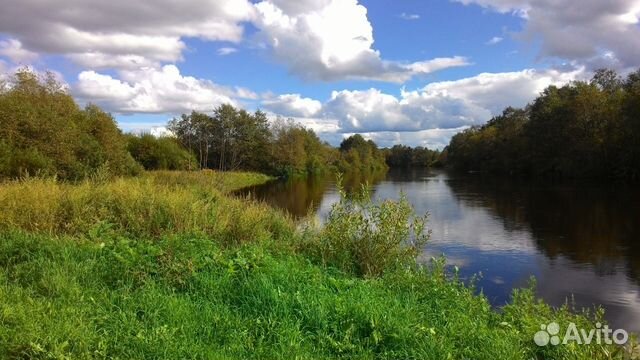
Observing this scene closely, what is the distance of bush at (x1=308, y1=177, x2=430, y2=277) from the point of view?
335 inches

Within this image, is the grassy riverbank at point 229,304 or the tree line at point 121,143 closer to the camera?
the grassy riverbank at point 229,304

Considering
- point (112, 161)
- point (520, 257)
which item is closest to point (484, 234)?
point (520, 257)

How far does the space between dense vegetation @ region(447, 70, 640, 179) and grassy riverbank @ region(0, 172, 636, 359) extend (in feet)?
185

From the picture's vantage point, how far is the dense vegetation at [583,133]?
56906mm

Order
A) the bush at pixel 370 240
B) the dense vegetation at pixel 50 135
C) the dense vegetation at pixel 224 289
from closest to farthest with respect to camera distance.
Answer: the dense vegetation at pixel 224 289 < the bush at pixel 370 240 < the dense vegetation at pixel 50 135

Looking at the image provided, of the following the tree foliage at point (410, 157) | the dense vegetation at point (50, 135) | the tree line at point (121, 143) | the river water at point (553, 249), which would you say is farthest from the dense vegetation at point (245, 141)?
the tree foliage at point (410, 157)

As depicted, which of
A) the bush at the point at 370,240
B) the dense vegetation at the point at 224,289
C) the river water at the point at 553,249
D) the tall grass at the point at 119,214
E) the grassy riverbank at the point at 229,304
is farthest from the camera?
the river water at the point at 553,249

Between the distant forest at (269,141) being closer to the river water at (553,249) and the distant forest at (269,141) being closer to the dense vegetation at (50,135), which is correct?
the dense vegetation at (50,135)

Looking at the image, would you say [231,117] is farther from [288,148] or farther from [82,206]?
[82,206]

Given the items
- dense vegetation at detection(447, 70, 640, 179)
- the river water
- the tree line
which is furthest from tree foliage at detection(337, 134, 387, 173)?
the river water

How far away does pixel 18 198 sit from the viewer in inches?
408

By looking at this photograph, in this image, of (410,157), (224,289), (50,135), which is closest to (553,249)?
(224,289)

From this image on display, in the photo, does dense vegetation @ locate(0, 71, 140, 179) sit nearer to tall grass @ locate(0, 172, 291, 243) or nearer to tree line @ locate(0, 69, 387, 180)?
tree line @ locate(0, 69, 387, 180)

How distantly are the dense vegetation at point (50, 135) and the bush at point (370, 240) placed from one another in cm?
1298
